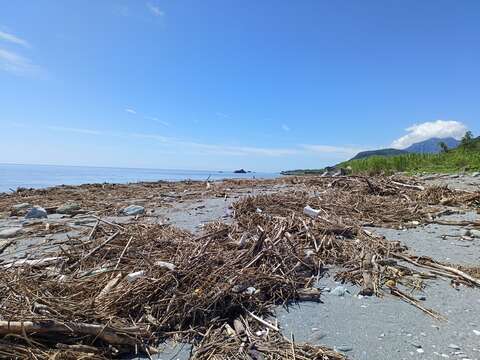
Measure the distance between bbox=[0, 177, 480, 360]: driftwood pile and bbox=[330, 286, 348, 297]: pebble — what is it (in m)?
0.20

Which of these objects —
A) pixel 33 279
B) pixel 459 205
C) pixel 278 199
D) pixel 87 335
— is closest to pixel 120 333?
pixel 87 335

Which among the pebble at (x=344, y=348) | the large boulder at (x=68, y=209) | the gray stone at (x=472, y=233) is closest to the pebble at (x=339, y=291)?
the pebble at (x=344, y=348)

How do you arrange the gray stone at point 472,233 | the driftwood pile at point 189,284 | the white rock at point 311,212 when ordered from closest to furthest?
the driftwood pile at point 189,284
the gray stone at point 472,233
the white rock at point 311,212

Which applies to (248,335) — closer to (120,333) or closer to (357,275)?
(120,333)

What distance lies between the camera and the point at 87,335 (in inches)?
86.3

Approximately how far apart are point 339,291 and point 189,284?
1.55 metres

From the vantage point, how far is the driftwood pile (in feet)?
7.22

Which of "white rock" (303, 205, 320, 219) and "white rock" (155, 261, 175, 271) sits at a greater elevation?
"white rock" (303, 205, 320, 219)

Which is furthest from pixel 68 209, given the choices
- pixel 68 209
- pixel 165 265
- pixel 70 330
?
pixel 70 330

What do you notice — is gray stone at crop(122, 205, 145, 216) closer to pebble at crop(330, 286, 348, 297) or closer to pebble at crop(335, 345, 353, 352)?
pebble at crop(330, 286, 348, 297)

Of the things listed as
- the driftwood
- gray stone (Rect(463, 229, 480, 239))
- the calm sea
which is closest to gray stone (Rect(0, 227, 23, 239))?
the driftwood

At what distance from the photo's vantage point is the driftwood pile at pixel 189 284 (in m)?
2.20

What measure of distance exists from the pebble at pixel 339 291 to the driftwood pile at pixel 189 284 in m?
0.20

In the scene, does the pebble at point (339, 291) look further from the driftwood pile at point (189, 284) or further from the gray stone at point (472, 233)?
the gray stone at point (472, 233)
